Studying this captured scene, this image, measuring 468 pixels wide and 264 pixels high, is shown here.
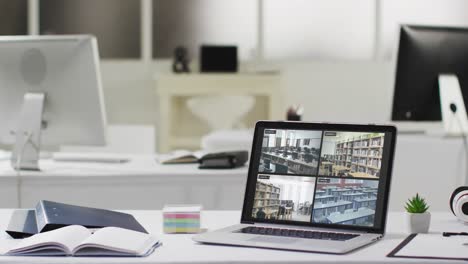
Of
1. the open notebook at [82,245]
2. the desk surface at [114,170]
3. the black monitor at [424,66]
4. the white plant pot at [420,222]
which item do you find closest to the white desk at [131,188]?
the desk surface at [114,170]

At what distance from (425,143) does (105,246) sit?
240 centimetres

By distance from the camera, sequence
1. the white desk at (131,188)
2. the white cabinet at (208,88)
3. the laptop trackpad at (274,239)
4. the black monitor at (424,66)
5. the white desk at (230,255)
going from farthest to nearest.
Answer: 1. the white cabinet at (208,88)
2. the black monitor at (424,66)
3. the white desk at (131,188)
4. the laptop trackpad at (274,239)
5. the white desk at (230,255)

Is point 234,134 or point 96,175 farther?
point 234,134

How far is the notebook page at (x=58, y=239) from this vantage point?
1.84 meters

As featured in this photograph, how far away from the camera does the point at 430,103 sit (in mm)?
3982

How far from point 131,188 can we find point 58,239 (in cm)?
158

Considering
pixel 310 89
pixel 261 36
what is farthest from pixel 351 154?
pixel 261 36

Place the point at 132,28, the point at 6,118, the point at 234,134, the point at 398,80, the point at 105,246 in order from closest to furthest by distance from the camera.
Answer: the point at 105,246 → the point at 6,118 → the point at 398,80 → the point at 234,134 → the point at 132,28

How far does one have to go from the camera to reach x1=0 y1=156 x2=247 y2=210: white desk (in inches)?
134

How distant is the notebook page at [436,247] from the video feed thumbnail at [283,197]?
0.86 ft

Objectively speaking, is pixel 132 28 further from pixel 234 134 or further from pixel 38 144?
pixel 38 144

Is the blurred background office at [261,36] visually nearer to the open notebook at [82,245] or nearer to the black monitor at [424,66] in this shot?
the black monitor at [424,66]

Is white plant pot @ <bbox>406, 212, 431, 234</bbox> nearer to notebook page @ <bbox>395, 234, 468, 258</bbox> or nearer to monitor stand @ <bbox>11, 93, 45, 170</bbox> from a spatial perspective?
notebook page @ <bbox>395, 234, 468, 258</bbox>

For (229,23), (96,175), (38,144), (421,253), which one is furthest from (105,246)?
(229,23)
